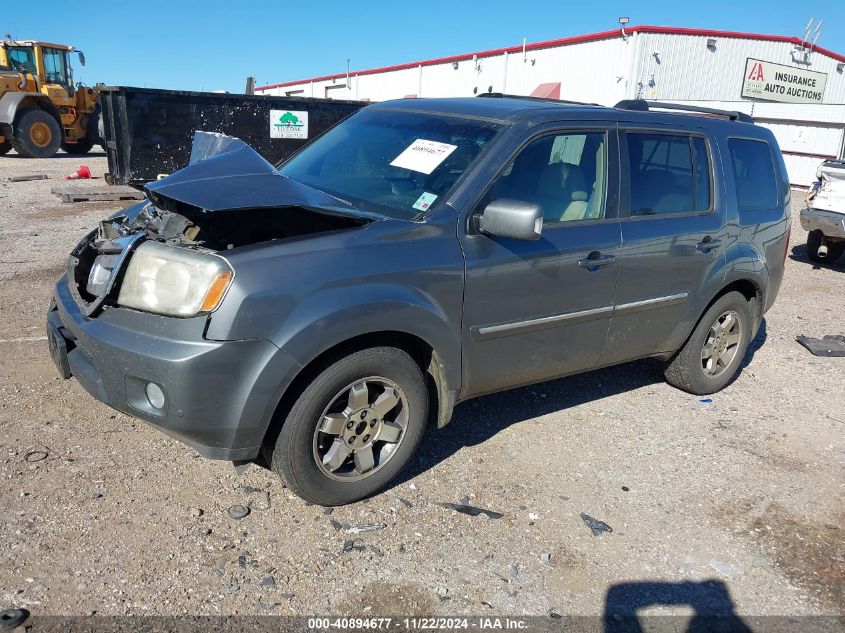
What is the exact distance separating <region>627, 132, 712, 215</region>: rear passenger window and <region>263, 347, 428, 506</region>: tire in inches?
70.3

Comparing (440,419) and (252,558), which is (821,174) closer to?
(440,419)

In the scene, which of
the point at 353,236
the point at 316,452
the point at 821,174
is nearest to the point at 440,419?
the point at 316,452

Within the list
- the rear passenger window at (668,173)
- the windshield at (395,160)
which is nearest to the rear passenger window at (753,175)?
the rear passenger window at (668,173)

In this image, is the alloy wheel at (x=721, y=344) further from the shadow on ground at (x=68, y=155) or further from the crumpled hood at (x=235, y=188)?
the shadow on ground at (x=68, y=155)

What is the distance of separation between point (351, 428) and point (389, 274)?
2.39ft

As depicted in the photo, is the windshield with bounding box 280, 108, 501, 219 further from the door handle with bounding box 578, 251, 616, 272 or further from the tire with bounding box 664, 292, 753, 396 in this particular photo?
the tire with bounding box 664, 292, 753, 396

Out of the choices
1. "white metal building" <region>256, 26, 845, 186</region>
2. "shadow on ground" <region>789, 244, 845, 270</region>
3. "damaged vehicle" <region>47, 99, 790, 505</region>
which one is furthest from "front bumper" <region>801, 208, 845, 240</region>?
"white metal building" <region>256, 26, 845, 186</region>

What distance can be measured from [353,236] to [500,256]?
0.78 m

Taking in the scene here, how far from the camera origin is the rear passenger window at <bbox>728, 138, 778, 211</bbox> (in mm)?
4770

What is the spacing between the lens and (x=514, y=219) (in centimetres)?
323

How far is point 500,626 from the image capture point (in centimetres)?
267

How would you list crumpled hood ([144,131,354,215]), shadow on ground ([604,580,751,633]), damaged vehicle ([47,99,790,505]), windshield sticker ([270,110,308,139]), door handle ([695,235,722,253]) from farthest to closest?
windshield sticker ([270,110,308,139])
door handle ([695,235,722,253])
crumpled hood ([144,131,354,215])
damaged vehicle ([47,99,790,505])
shadow on ground ([604,580,751,633])

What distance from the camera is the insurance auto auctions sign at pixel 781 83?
2945cm

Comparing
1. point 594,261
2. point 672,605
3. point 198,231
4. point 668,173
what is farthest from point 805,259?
point 198,231
